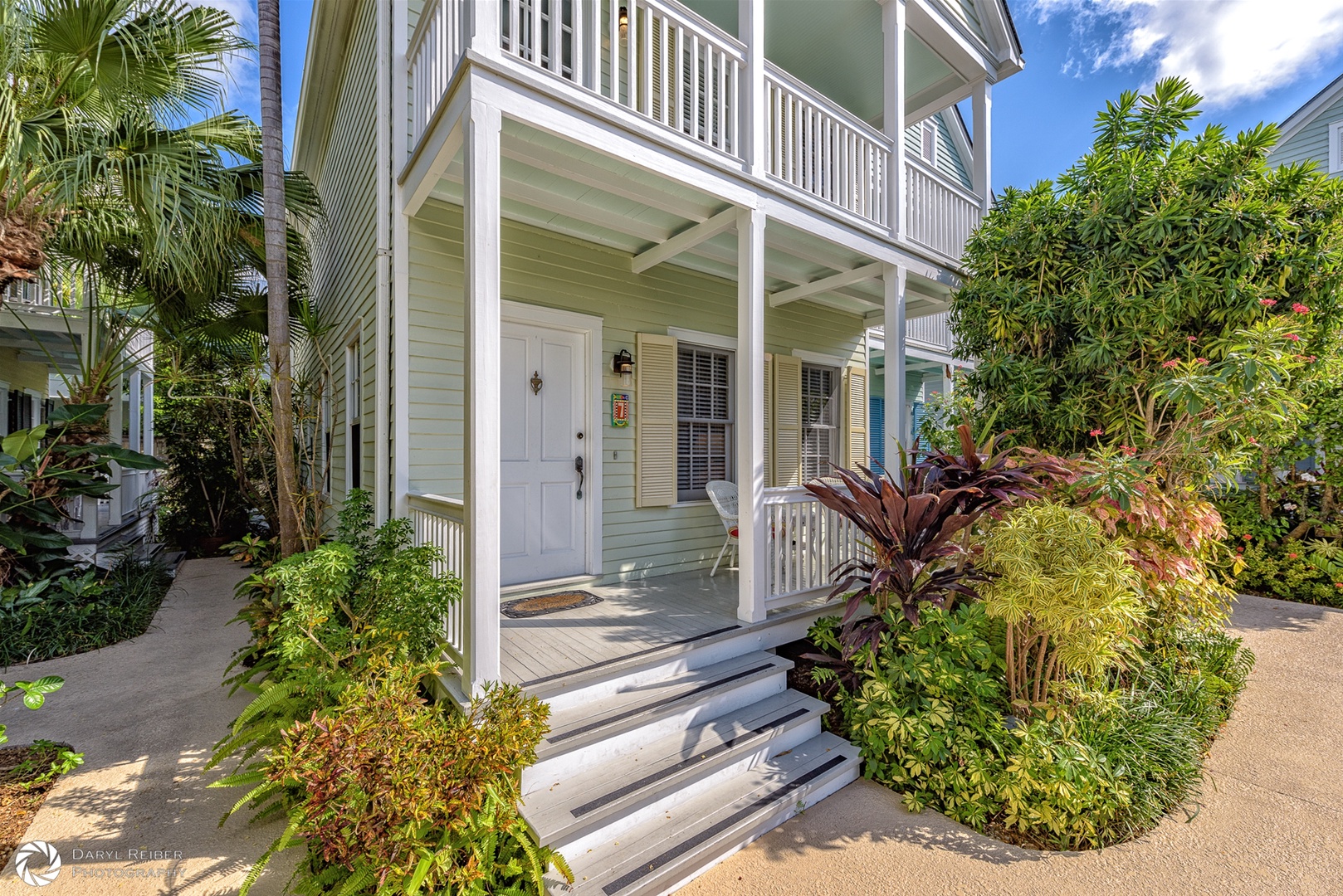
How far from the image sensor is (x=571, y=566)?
4805 millimetres

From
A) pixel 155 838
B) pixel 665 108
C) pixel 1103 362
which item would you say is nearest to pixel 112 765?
pixel 155 838

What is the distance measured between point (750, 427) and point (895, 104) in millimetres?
3238

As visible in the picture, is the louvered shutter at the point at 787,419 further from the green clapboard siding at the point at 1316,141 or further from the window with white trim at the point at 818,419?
the green clapboard siding at the point at 1316,141

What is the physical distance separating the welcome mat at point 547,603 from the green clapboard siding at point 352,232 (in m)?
1.43

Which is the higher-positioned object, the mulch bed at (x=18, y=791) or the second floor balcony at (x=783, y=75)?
the second floor balcony at (x=783, y=75)

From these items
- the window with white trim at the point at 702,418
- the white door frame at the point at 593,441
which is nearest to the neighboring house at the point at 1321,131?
the window with white trim at the point at 702,418

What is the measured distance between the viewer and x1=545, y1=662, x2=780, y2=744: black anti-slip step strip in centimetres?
268

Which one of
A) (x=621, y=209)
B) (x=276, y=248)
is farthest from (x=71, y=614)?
(x=621, y=209)

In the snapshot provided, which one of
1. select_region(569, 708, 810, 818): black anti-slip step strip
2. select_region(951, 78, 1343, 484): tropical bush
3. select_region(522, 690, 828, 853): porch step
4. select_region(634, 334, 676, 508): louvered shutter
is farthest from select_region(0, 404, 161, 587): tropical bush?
select_region(951, 78, 1343, 484): tropical bush

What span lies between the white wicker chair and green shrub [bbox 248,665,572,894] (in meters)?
3.17

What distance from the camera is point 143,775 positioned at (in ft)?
9.55

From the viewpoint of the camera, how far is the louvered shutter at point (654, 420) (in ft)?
16.8

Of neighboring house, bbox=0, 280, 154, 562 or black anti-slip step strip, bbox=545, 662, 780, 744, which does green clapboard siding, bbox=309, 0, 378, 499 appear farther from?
black anti-slip step strip, bbox=545, 662, 780, 744

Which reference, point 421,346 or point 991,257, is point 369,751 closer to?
point 421,346
